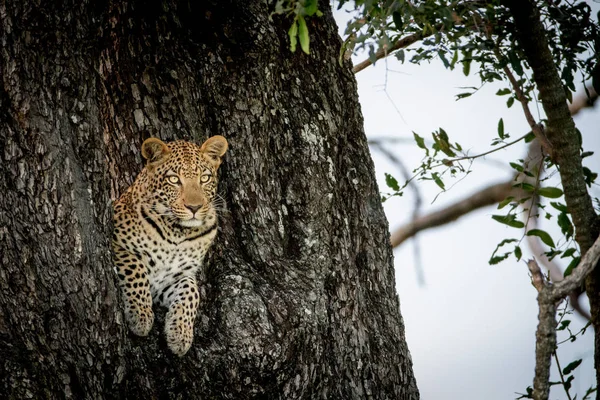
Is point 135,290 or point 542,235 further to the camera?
point 542,235

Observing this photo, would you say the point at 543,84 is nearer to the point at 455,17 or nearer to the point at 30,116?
the point at 455,17

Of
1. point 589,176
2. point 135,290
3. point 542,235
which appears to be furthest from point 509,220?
Result: point 135,290

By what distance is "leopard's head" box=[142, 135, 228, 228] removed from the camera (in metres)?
4.39

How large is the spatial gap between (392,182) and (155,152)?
2.07 meters

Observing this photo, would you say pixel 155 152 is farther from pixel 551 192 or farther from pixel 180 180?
pixel 551 192

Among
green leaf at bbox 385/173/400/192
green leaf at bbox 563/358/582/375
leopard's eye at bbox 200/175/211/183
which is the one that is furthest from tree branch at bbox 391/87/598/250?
leopard's eye at bbox 200/175/211/183

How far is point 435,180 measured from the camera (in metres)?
5.79

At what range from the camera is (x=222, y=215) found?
4.59 meters

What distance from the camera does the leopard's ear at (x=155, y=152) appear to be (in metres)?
4.38

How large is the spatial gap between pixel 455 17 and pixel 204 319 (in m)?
2.03

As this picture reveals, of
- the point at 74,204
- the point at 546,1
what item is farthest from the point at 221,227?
the point at 546,1

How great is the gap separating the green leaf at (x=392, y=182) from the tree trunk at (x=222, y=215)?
96cm

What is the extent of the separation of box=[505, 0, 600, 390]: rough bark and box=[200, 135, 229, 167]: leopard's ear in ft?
5.68

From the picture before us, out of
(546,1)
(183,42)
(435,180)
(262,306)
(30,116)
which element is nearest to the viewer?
(30,116)
